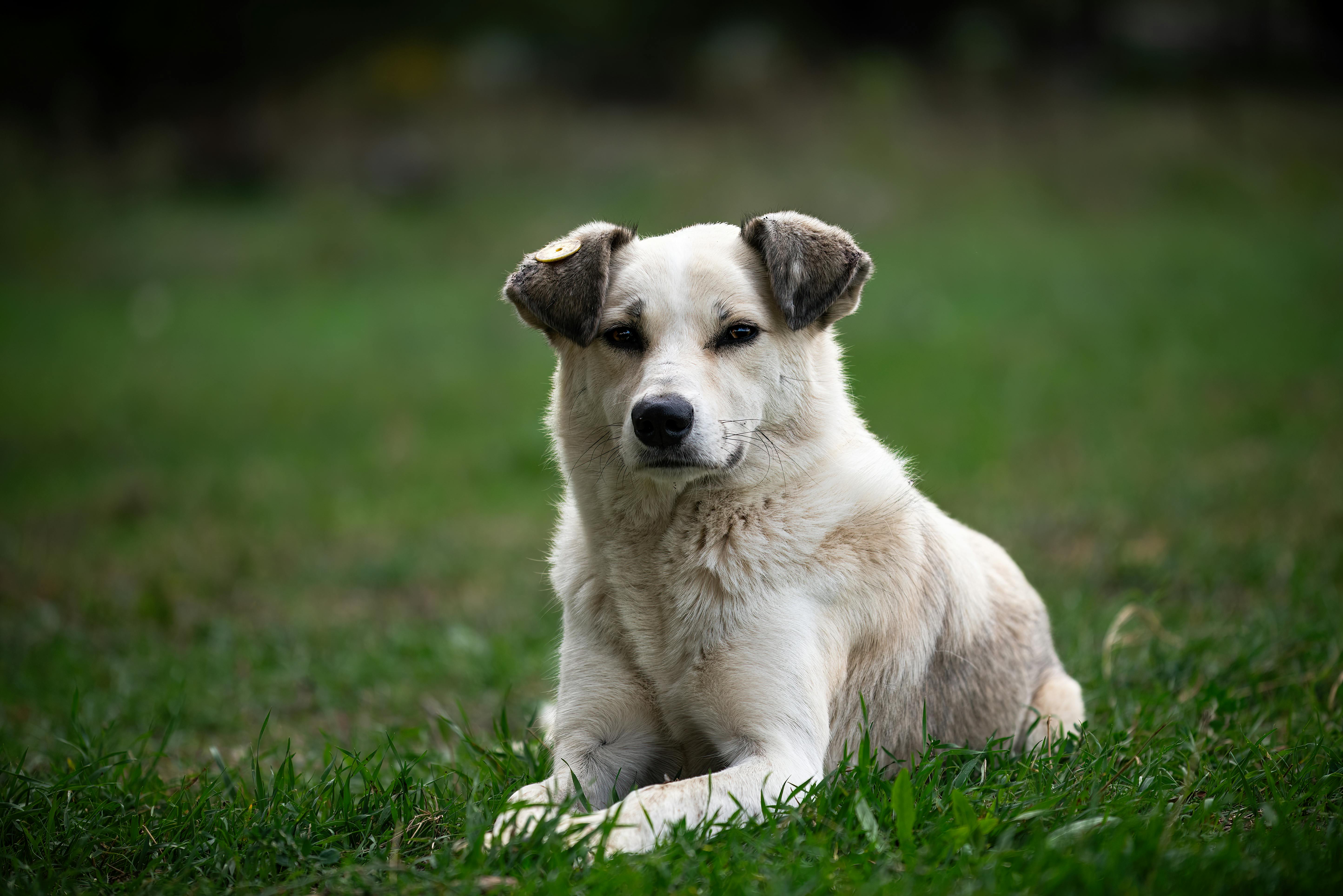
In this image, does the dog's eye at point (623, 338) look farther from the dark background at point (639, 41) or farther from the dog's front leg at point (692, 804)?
the dark background at point (639, 41)

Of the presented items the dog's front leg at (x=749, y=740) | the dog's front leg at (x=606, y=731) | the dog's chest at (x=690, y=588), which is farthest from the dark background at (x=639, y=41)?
the dog's front leg at (x=749, y=740)

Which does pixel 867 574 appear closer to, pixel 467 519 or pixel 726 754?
pixel 726 754

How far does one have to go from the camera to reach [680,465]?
3.52 metres

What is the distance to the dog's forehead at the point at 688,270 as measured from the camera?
3.78 meters

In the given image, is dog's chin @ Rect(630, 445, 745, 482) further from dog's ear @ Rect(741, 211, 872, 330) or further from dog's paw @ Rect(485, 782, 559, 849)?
dog's paw @ Rect(485, 782, 559, 849)

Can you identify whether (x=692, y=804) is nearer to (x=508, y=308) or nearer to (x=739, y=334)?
(x=739, y=334)

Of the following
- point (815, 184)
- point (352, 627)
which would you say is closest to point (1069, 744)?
point (352, 627)

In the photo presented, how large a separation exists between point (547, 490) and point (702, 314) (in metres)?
6.62

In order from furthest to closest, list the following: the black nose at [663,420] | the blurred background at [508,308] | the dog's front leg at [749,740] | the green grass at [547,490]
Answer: the blurred background at [508,308] < the black nose at [663,420] < the green grass at [547,490] < the dog's front leg at [749,740]

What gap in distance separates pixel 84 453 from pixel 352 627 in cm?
656

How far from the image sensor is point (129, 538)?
9172mm

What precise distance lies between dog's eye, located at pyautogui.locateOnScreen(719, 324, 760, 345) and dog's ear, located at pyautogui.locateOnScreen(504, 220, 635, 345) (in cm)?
44

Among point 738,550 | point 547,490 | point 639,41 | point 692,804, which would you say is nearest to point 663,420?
point 738,550

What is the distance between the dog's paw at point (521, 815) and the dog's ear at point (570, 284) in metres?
1.50
